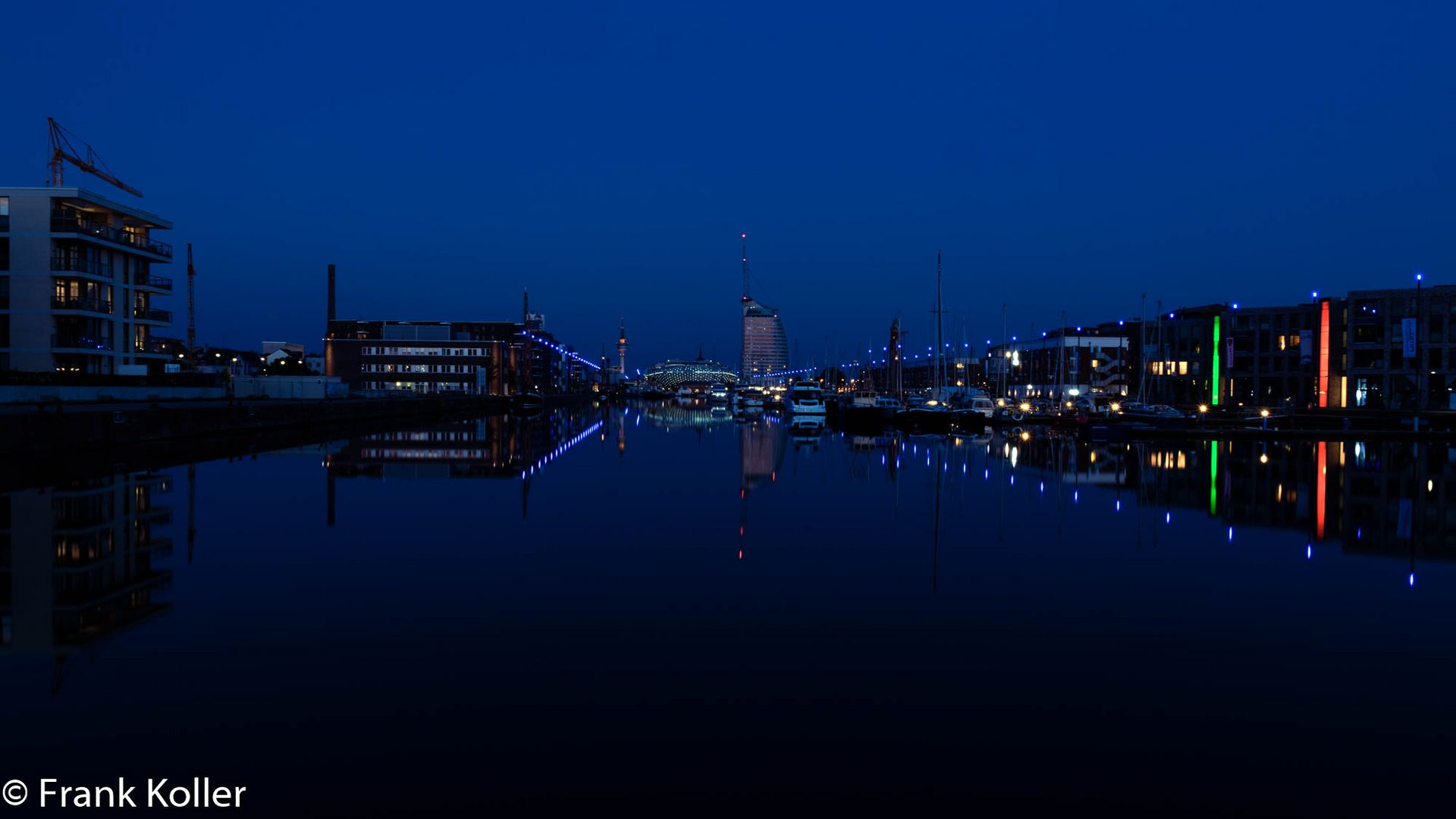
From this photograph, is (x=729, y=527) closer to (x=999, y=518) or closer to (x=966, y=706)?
(x=999, y=518)

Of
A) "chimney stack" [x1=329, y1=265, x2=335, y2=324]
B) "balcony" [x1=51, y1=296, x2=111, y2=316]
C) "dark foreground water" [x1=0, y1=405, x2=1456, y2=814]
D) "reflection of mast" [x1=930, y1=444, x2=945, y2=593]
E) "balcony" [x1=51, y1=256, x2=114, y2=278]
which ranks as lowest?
"dark foreground water" [x1=0, y1=405, x2=1456, y2=814]

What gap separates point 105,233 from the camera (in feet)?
200

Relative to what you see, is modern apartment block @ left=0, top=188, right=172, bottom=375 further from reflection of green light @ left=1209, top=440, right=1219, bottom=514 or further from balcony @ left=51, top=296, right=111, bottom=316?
reflection of green light @ left=1209, top=440, right=1219, bottom=514

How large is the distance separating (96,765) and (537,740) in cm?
Answer: 297

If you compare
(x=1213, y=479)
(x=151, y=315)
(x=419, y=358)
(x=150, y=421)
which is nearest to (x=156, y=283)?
(x=151, y=315)

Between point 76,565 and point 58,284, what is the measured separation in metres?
54.7

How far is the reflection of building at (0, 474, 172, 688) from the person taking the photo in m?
10.6

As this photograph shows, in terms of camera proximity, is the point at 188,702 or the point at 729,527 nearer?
the point at 188,702

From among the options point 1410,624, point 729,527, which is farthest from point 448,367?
point 1410,624

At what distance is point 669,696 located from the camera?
8203mm

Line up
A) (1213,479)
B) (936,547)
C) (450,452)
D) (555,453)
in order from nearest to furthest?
(936,547) → (1213,479) → (555,453) → (450,452)

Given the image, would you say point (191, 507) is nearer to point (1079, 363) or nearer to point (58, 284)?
point (58, 284)

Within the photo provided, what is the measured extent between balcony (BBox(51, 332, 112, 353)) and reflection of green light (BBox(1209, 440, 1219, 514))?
6024cm

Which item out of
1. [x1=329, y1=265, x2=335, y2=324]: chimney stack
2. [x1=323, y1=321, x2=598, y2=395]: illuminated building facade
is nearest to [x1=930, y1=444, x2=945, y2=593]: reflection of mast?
[x1=323, y1=321, x2=598, y2=395]: illuminated building facade
